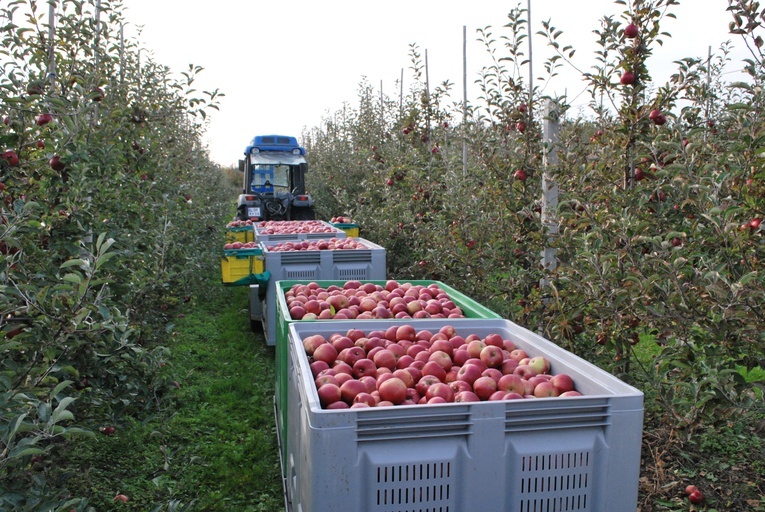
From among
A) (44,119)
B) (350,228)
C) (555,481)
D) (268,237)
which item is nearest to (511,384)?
(555,481)

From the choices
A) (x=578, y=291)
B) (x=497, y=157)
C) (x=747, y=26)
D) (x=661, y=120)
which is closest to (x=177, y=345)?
(x=497, y=157)

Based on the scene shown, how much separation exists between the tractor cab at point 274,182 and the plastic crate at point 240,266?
256 inches

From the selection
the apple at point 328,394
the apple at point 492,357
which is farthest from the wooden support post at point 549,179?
the apple at point 328,394

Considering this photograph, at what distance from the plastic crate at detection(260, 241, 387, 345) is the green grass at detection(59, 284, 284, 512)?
746 millimetres

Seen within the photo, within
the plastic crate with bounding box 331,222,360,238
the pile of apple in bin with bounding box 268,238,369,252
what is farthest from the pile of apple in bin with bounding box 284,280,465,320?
the plastic crate with bounding box 331,222,360,238

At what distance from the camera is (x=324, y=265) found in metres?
5.74

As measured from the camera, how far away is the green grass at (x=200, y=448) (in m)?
3.60

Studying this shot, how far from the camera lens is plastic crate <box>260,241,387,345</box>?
18.8 ft

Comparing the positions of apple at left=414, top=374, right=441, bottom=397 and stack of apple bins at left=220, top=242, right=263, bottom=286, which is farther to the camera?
stack of apple bins at left=220, top=242, right=263, bottom=286

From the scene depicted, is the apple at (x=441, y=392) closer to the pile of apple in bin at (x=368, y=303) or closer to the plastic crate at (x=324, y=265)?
the pile of apple in bin at (x=368, y=303)

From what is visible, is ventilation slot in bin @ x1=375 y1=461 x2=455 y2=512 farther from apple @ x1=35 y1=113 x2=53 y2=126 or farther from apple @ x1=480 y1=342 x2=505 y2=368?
apple @ x1=35 y1=113 x2=53 y2=126

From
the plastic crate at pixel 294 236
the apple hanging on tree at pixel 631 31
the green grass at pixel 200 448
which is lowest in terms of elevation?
the green grass at pixel 200 448

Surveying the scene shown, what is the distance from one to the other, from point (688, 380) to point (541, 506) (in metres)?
1.37

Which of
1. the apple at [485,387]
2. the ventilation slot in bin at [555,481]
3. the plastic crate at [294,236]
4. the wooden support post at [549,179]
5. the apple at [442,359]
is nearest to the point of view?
the ventilation slot in bin at [555,481]
